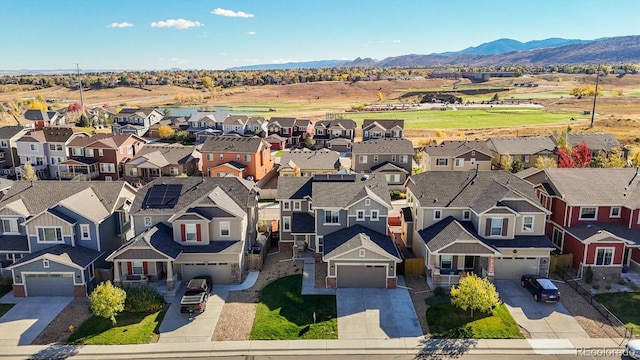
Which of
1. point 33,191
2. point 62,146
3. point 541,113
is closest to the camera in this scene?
point 33,191

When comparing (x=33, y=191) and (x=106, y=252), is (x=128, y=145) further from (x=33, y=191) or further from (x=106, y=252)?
(x=106, y=252)

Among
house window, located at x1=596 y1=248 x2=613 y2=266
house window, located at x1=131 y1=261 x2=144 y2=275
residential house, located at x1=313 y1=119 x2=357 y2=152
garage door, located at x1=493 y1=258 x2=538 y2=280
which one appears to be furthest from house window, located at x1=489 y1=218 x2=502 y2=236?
residential house, located at x1=313 y1=119 x2=357 y2=152

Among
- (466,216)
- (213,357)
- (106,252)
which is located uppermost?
(466,216)

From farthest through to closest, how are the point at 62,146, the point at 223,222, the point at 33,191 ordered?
the point at 62,146
the point at 33,191
the point at 223,222

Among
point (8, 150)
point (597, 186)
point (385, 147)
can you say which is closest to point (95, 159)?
point (8, 150)

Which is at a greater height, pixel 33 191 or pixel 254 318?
pixel 33 191

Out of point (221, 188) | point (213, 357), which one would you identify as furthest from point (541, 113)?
point (213, 357)

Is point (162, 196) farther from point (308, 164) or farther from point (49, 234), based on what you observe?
point (308, 164)
